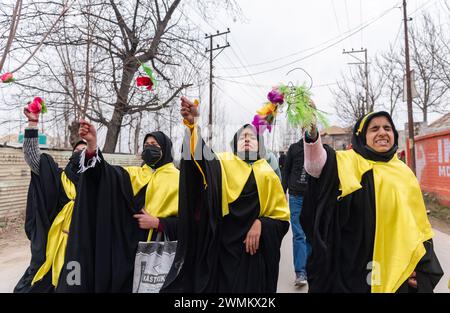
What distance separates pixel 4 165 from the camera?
7094 mm

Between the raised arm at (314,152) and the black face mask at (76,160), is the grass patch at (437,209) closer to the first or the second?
the raised arm at (314,152)

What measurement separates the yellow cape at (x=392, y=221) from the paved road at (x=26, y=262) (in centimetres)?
184

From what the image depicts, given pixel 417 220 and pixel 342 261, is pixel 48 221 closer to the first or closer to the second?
pixel 342 261

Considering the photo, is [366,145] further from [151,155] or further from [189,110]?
[151,155]

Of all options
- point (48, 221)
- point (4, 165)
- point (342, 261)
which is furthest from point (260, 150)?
point (4, 165)

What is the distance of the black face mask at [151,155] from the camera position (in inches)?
112

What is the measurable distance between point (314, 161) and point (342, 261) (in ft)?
2.16

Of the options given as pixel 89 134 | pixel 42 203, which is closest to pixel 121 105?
pixel 42 203

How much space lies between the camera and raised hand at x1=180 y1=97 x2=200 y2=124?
193cm

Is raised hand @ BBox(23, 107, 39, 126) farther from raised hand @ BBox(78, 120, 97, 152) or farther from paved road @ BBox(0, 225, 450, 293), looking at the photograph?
paved road @ BBox(0, 225, 450, 293)

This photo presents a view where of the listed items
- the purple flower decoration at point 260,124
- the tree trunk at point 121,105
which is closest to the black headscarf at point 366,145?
the purple flower decoration at point 260,124

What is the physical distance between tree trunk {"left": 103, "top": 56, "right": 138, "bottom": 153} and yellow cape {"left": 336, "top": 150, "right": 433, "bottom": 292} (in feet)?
21.5

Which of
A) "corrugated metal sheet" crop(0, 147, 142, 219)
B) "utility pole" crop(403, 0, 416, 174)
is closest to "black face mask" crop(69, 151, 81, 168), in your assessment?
"corrugated metal sheet" crop(0, 147, 142, 219)

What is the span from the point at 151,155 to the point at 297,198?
6.58 feet
